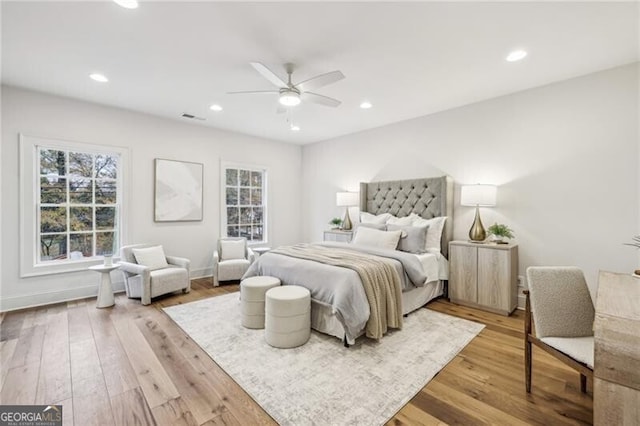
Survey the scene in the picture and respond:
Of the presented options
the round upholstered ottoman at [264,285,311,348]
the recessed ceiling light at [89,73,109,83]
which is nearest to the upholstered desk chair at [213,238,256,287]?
the round upholstered ottoman at [264,285,311,348]

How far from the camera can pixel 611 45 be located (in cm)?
250

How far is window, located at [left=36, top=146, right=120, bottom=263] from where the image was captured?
3.72 meters

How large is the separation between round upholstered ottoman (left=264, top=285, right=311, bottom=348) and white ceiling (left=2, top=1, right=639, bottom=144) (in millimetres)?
2339

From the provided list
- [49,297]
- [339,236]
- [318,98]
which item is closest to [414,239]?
[339,236]

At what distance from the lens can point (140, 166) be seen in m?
4.40

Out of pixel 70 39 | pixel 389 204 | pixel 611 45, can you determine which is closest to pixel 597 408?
pixel 611 45

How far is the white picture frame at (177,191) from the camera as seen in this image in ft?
15.0

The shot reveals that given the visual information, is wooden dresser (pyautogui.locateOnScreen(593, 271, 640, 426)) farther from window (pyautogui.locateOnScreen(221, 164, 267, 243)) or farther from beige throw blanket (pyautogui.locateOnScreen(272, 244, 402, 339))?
window (pyautogui.locateOnScreen(221, 164, 267, 243))

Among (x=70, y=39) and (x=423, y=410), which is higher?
(x=70, y=39)

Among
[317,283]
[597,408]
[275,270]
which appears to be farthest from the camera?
[275,270]

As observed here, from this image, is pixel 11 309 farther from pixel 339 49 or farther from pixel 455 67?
pixel 455 67

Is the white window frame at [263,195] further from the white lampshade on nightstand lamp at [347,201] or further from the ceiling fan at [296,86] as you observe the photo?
the ceiling fan at [296,86]

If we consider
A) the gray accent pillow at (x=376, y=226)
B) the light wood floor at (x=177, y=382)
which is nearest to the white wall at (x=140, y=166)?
the light wood floor at (x=177, y=382)

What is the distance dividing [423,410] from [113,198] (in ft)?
16.0
